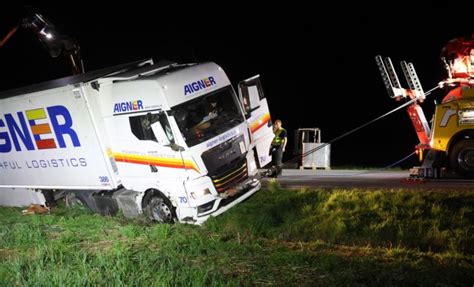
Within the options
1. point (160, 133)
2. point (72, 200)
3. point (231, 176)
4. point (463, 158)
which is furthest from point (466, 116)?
point (72, 200)

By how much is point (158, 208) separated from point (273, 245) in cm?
298

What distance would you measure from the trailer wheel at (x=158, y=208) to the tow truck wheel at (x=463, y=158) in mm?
6137

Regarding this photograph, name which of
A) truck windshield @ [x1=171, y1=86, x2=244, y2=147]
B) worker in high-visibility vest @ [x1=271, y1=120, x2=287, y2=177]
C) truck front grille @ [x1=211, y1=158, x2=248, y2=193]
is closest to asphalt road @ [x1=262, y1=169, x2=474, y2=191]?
worker in high-visibility vest @ [x1=271, y1=120, x2=287, y2=177]

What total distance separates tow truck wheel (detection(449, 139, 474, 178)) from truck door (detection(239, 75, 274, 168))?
13.2 feet

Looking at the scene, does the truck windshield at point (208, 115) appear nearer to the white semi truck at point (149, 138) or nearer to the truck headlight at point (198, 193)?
the white semi truck at point (149, 138)

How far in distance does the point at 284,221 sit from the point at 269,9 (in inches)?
2290

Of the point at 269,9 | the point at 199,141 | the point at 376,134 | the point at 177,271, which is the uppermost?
the point at 269,9

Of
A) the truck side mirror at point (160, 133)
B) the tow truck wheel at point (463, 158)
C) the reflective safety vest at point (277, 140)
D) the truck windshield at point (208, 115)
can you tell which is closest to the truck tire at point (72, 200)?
the truck side mirror at point (160, 133)

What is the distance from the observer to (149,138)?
33.0 ft

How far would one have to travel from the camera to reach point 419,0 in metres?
55.5

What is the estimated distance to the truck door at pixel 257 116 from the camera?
1120 centimetres

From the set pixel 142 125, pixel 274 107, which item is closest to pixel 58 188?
pixel 142 125

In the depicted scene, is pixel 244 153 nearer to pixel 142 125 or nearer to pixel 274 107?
pixel 142 125

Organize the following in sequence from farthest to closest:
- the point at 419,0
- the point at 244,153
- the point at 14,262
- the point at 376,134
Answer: the point at 419,0
the point at 376,134
the point at 244,153
the point at 14,262
